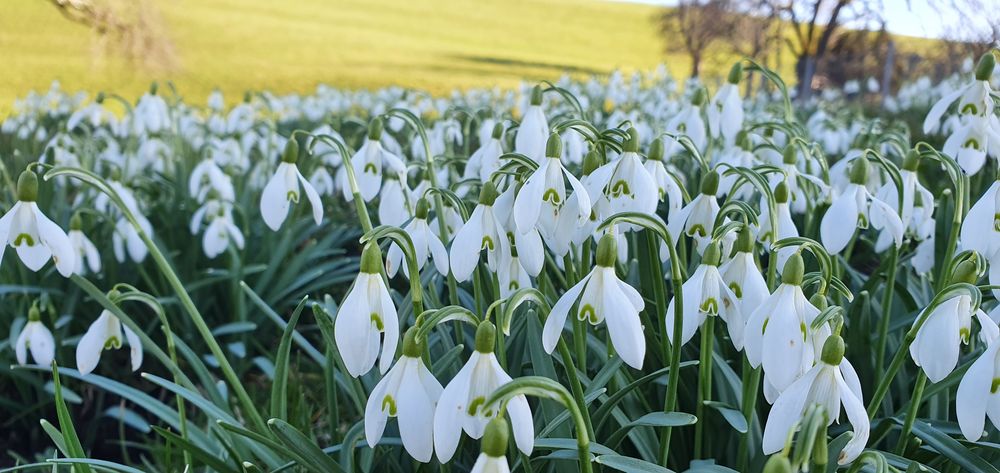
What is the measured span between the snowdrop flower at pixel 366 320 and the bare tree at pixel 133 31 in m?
7.63

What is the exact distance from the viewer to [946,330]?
934 mm

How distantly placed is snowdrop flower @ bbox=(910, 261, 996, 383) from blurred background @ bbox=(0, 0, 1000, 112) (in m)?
3.97

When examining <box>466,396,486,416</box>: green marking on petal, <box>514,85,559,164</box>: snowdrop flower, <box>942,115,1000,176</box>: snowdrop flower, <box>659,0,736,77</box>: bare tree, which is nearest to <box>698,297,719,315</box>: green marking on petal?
<box>466,396,486,416</box>: green marking on petal

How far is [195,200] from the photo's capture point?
310 cm

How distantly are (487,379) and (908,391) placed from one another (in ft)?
3.66

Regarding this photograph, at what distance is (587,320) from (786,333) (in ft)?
1.67

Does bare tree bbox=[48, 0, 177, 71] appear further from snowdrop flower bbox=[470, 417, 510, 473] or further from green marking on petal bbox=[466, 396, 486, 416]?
snowdrop flower bbox=[470, 417, 510, 473]

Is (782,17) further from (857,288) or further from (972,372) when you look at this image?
(972,372)

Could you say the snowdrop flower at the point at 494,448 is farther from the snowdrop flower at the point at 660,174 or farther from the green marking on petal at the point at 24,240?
the green marking on petal at the point at 24,240

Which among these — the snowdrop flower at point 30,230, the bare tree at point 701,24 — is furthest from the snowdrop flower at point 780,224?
the bare tree at point 701,24

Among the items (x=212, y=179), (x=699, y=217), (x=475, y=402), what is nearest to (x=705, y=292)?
(x=699, y=217)

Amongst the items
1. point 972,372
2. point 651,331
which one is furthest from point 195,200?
point 972,372

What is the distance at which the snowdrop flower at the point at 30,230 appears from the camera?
1281 millimetres

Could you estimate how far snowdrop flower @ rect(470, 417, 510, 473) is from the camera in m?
0.72
